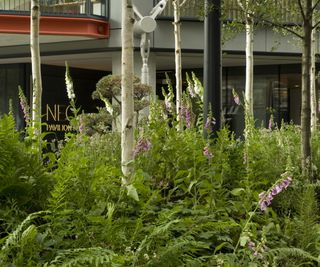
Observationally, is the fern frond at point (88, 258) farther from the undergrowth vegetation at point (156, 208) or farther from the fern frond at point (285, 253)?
the fern frond at point (285, 253)

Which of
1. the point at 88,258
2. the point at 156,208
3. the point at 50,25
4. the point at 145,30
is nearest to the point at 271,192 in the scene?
the point at 156,208

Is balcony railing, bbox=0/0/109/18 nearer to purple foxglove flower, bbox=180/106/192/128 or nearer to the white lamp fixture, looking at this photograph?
the white lamp fixture

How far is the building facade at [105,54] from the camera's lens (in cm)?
2631

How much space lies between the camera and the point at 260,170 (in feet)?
24.0

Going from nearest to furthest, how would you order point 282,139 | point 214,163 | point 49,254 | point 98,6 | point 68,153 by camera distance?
point 49,254 → point 68,153 → point 214,163 → point 282,139 → point 98,6

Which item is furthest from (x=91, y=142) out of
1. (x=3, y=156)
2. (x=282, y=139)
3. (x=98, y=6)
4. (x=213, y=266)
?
(x=98, y=6)

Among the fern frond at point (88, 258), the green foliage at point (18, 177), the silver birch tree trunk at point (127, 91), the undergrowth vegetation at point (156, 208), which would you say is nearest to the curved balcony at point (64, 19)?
the undergrowth vegetation at point (156, 208)

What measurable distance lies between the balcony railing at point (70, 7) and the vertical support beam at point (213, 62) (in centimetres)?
1757

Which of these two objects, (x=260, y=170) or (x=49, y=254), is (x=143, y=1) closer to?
(x=260, y=170)

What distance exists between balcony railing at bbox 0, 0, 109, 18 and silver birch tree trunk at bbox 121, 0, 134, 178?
19354 millimetres

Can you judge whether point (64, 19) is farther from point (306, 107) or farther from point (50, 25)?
point (306, 107)

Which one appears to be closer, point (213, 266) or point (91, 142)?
point (213, 266)

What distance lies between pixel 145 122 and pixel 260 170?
1721 mm

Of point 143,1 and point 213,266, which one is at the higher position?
point 143,1
